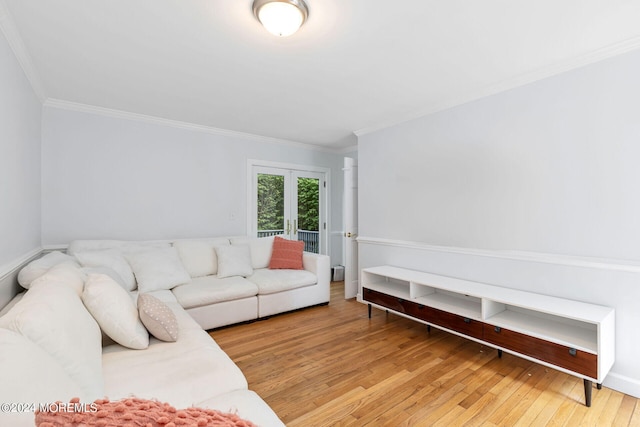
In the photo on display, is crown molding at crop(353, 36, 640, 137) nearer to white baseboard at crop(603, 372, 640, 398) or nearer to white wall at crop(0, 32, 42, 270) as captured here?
white baseboard at crop(603, 372, 640, 398)

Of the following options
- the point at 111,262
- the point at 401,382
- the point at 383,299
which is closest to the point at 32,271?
the point at 111,262

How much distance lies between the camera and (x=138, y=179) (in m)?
3.64

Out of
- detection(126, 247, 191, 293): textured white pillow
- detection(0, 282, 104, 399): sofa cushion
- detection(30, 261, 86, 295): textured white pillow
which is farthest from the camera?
detection(126, 247, 191, 293): textured white pillow

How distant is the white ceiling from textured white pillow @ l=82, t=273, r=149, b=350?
5.17 ft

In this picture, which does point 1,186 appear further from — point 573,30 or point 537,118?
point 537,118

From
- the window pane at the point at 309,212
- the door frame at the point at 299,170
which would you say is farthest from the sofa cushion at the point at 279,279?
the window pane at the point at 309,212

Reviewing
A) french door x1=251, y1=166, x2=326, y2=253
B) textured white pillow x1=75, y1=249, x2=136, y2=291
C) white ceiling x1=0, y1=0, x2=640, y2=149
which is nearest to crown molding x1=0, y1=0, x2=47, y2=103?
white ceiling x1=0, y1=0, x2=640, y2=149

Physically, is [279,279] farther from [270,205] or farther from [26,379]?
[26,379]

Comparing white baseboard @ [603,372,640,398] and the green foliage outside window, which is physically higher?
the green foliage outside window

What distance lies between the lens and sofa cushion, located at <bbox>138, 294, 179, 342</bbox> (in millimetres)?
1777

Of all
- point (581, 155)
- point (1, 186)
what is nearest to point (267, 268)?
point (1, 186)

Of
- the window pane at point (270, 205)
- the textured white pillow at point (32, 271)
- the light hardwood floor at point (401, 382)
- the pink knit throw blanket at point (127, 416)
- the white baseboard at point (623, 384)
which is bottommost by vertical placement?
the light hardwood floor at point (401, 382)

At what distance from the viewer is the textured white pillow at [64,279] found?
1553 mm

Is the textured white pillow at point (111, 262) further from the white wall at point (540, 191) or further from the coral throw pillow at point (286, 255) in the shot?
the white wall at point (540, 191)
